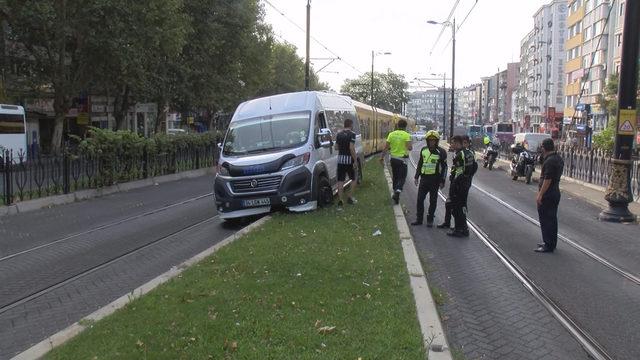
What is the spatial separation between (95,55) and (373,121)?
14850 millimetres

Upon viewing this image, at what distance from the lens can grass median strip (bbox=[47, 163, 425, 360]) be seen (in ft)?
14.4

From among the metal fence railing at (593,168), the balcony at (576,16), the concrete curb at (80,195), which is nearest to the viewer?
the concrete curb at (80,195)

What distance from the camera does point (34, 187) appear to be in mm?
14875

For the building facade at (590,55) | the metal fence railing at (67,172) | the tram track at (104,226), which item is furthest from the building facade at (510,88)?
the tram track at (104,226)

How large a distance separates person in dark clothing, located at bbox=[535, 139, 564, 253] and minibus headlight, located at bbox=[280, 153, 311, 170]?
4291 mm

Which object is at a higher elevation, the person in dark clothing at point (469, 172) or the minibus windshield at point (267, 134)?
the minibus windshield at point (267, 134)

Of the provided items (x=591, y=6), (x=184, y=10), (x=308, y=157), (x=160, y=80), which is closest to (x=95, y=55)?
(x=160, y=80)

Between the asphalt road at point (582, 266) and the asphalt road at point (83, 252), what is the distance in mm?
3777

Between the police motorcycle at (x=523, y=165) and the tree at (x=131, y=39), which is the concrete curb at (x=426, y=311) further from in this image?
the tree at (x=131, y=39)

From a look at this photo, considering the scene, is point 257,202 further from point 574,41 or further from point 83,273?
point 574,41

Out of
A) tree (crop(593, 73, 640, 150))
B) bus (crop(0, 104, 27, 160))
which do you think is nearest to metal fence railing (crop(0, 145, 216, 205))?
bus (crop(0, 104, 27, 160))

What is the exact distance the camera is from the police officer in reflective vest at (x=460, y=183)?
9930 mm

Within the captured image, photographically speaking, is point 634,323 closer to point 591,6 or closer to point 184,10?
point 184,10

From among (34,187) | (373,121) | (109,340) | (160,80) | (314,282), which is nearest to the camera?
(109,340)
